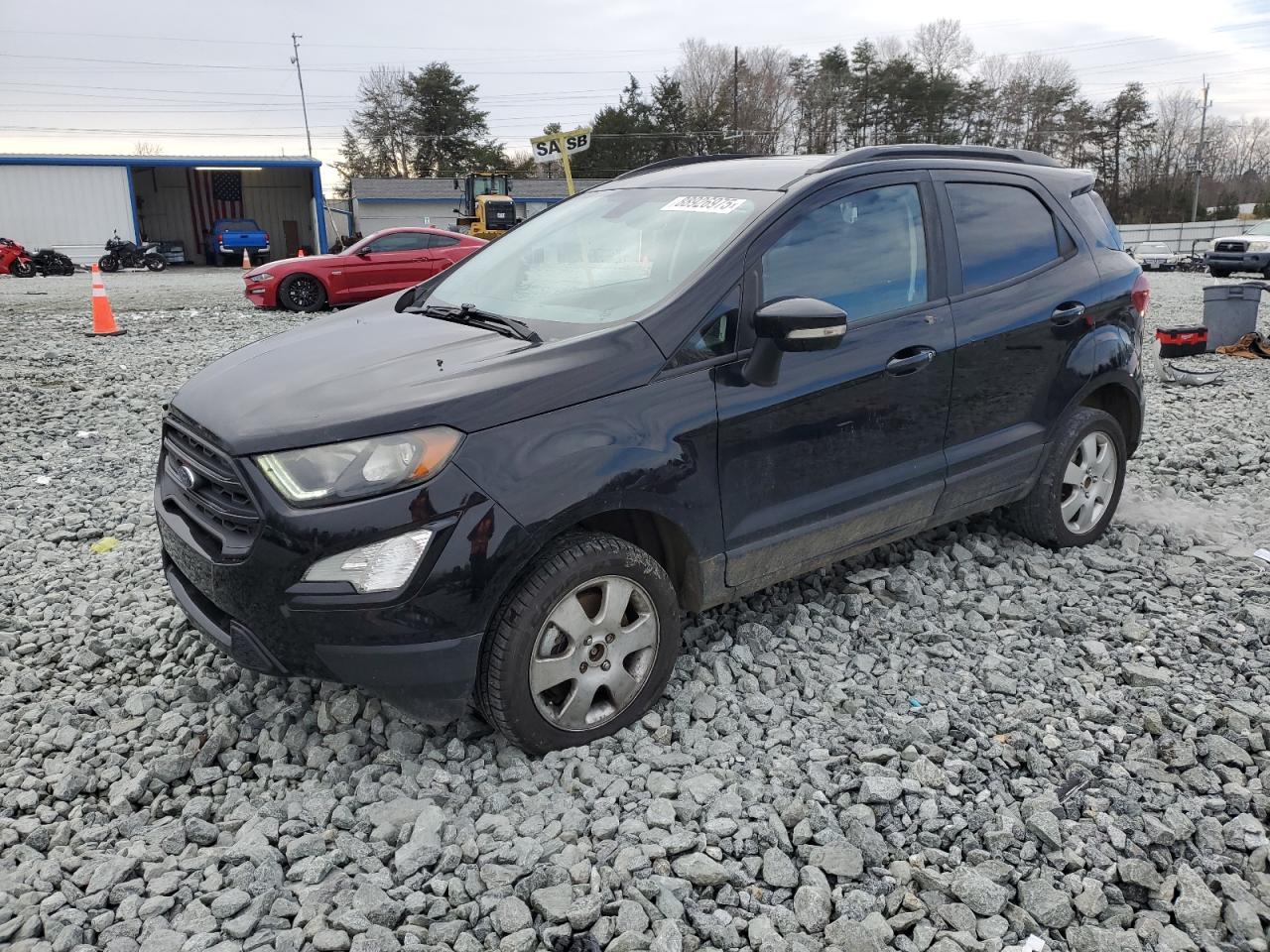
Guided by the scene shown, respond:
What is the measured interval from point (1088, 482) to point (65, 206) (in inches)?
1639

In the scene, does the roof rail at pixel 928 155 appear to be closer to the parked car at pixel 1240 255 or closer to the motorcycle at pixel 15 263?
the parked car at pixel 1240 255

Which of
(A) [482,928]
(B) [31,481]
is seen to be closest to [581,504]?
(A) [482,928]

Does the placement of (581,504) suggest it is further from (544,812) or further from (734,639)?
(734,639)

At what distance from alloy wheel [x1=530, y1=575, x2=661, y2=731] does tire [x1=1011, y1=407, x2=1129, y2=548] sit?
230 centimetres

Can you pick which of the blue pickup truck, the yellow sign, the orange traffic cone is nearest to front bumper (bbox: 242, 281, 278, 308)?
the orange traffic cone

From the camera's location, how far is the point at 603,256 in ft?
12.1

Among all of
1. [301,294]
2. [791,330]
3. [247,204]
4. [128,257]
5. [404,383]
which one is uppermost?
[247,204]

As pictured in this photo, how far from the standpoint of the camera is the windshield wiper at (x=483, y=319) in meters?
3.20

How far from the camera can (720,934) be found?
2.38m

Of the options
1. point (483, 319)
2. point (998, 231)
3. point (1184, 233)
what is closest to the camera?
point (483, 319)

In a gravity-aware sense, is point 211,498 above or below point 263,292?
below

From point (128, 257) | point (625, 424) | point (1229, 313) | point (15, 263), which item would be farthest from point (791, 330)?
point (128, 257)

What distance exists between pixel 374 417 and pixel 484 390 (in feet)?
1.05

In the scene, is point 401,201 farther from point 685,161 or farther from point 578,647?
point 578,647
